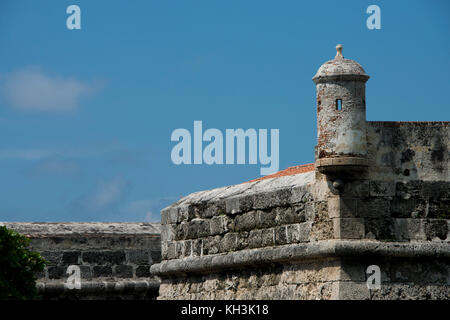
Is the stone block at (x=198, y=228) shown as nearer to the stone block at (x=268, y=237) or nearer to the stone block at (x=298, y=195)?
the stone block at (x=268, y=237)

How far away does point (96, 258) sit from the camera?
16.9m

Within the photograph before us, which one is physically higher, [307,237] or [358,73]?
[358,73]

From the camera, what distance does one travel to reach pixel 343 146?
10.9 m

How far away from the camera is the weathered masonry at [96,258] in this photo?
1662cm

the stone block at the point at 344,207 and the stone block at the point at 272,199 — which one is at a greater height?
the stone block at the point at 272,199

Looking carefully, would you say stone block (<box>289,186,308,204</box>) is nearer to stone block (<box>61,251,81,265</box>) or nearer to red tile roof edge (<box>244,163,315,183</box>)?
red tile roof edge (<box>244,163,315,183</box>)

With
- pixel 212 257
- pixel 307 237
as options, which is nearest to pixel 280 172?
pixel 212 257

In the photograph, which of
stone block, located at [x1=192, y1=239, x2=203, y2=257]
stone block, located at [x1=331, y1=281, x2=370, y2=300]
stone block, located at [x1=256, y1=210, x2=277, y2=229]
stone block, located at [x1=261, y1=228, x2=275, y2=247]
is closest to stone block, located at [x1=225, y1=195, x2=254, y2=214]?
stone block, located at [x1=256, y1=210, x2=277, y2=229]

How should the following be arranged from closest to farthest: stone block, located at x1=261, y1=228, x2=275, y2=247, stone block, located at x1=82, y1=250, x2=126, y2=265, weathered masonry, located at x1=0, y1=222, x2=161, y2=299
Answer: stone block, located at x1=261, y1=228, x2=275, y2=247
weathered masonry, located at x1=0, y1=222, x2=161, y2=299
stone block, located at x1=82, y1=250, x2=126, y2=265

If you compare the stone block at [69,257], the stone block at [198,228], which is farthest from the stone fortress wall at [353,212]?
the stone block at [69,257]

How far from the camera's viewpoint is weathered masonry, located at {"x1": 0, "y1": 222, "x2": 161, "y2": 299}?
1662 centimetres
